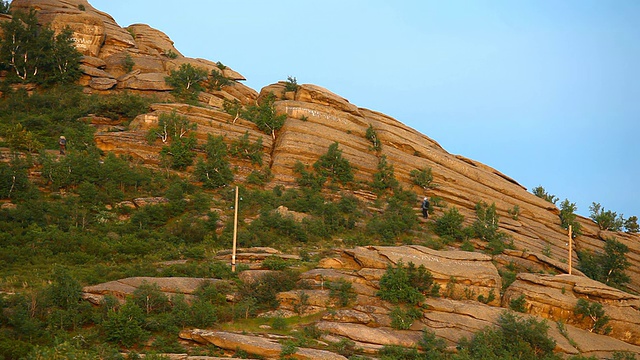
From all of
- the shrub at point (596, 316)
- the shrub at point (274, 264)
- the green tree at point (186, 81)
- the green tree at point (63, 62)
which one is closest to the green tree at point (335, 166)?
the green tree at point (186, 81)

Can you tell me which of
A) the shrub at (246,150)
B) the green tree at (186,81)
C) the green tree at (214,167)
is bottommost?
the green tree at (214,167)

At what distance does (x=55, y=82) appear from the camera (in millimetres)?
55375

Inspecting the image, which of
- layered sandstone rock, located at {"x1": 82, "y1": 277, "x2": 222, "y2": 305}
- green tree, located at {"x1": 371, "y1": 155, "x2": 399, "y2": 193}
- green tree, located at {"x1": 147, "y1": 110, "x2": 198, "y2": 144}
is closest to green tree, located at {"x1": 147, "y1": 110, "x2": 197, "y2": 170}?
green tree, located at {"x1": 147, "y1": 110, "x2": 198, "y2": 144}

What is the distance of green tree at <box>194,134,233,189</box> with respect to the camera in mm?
46031

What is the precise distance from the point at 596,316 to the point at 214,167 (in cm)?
2480

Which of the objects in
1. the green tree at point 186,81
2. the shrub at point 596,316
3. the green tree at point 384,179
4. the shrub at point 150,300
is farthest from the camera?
the green tree at point 186,81

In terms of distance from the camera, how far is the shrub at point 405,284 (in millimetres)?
31109

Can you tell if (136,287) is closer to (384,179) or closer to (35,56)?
(384,179)

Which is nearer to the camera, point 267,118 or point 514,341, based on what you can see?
point 514,341

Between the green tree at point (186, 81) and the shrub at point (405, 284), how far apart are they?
28.4 meters

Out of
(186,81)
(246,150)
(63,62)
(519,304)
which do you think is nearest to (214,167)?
(246,150)

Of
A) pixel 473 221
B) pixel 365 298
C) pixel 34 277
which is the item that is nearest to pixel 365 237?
pixel 473 221

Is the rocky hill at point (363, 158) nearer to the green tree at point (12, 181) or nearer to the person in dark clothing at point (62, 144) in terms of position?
the person in dark clothing at point (62, 144)

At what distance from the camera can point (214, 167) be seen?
152ft
